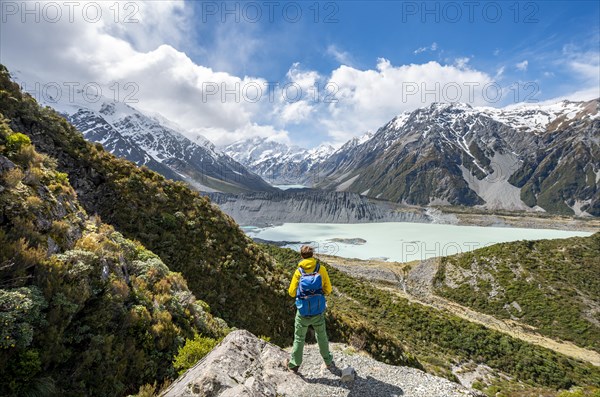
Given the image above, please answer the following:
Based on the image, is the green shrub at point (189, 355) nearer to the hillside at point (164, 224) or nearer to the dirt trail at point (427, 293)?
the hillside at point (164, 224)

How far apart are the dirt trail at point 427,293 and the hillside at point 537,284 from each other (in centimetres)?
237

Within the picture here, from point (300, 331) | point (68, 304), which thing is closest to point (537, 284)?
point (300, 331)

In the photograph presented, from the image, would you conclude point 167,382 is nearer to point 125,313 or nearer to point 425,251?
point 125,313

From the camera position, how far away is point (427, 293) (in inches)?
2589

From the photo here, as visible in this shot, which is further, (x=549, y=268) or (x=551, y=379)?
(x=549, y=268)

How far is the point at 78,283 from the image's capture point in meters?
8.13

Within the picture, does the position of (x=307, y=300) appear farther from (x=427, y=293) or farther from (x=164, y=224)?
(x=427, y=293)

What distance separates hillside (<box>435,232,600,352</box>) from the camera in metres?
49.5

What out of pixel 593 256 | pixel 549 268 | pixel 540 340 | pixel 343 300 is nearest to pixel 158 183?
pixel 343 300

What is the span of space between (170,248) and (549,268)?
77203mm

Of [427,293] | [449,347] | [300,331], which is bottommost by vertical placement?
[427,293]

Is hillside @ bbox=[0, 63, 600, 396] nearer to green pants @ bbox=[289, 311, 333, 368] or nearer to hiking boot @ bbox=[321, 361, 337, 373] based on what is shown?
green pants @ bbox=[289, 311, 333, 368]

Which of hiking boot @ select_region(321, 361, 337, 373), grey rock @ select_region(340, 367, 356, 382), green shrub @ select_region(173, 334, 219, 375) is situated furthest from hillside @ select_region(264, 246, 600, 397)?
green shrub @ select_region(173, 334, 219, 375)

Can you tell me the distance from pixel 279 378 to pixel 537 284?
71.3 metres
